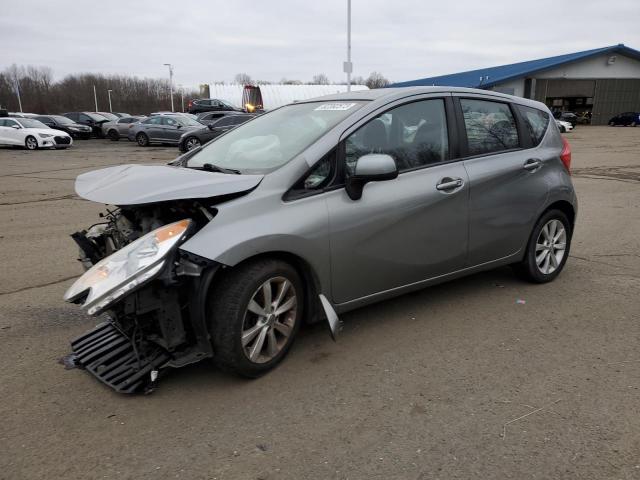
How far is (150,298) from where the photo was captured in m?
2.83

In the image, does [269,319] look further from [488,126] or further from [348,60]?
[348,60]

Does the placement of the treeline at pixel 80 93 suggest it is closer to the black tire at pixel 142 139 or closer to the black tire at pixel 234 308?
the black tire at pixel 142 139

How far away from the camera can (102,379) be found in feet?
10.0

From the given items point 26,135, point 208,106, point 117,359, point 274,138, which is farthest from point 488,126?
point 208,106

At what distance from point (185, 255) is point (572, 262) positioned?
4.51m

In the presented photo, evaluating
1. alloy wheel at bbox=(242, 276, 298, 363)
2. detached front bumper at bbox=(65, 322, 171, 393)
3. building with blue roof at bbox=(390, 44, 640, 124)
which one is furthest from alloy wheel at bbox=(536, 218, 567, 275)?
building with blue roof at bbox=(390, 44, 640, 124)

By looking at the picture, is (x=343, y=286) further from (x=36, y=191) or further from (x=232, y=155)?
(x=36, y=191)

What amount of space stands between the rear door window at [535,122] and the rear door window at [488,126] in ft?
0.62

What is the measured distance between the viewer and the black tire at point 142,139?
26481 mm

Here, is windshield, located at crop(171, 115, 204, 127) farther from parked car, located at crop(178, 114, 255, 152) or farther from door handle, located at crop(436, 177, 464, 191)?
door handle, located at crop(436, 177, 464, 191)

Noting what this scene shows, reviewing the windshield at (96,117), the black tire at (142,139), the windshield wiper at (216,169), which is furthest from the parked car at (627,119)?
the windshield wiper at (216,169)

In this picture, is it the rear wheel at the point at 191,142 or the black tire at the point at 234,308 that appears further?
the rear wheel at the point at 191,142

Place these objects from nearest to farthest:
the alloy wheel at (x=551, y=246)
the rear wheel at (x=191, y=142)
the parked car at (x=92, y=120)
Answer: the alloy wheel at (x=551, y=246)
the rear wheel at (x=191, y=142)
the parked car at (x=92, y=120)

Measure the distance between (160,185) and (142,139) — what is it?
25.4 metres
